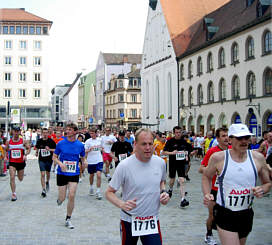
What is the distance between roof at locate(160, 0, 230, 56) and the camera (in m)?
52.2

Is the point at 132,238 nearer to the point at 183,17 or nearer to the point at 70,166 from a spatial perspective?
the point at 70,166

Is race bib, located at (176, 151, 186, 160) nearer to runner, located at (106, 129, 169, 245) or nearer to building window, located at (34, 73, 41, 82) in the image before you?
runner, located at (106, 129, 169, 245)

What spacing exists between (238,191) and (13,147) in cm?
836

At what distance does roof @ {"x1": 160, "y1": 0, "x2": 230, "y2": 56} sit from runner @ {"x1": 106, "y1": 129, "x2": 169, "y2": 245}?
156 feet

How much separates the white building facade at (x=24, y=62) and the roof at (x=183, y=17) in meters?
29.4

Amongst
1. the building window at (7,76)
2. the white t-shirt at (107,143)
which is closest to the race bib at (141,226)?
the white t-shirt at (107,143)

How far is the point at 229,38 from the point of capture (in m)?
37.8

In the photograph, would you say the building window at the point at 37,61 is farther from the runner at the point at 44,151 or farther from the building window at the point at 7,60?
the runner at the point at 44,151

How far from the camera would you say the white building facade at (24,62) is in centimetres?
7638

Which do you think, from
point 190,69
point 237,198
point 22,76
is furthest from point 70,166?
point 22,76

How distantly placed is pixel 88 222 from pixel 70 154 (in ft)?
4.63

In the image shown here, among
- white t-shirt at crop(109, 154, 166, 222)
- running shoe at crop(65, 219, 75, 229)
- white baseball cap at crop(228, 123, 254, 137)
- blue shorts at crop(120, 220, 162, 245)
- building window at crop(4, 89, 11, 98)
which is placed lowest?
running shoe at crop(65, 219, 75, 229)

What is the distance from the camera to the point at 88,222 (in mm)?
8469

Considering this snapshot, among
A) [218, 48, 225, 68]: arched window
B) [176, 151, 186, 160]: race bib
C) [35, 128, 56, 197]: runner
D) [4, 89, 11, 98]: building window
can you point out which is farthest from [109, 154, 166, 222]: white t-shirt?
[4, 89, 11, 98]: building window
